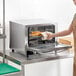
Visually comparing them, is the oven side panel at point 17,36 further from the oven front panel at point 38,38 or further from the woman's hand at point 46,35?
the woman's hand at point 46,35

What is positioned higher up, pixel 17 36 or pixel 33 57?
pixel 17 36

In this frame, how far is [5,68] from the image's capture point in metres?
2.24

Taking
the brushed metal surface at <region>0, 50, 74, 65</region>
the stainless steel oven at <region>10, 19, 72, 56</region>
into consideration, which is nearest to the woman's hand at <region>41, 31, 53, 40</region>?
the stainless steel oven at <region>10, 19, 72, 56</region>

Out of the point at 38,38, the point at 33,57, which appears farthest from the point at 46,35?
the point at 33,57

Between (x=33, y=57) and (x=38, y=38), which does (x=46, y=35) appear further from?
(x=33, y=57)

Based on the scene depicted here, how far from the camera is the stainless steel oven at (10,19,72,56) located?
85.6 inches

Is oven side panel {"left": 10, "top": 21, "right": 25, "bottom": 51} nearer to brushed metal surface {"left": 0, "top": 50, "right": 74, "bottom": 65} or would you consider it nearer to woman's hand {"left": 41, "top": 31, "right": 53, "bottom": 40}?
brushed metal surface {"left": 0, "top": 50, "right": 74, "bottom": 65}

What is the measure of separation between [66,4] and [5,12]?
649 mm

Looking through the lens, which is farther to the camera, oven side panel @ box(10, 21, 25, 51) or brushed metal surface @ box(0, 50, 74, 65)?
oven side panel @ box(10, 21, 25, 51)

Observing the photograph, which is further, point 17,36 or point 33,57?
point 17,36

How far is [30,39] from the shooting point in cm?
222

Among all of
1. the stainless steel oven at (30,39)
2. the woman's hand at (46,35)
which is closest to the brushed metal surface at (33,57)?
the stainless steel oven at (30,39)

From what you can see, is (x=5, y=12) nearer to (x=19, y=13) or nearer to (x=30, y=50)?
(x=19, y=13)

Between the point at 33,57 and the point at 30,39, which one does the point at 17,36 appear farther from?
the point at 33,57
